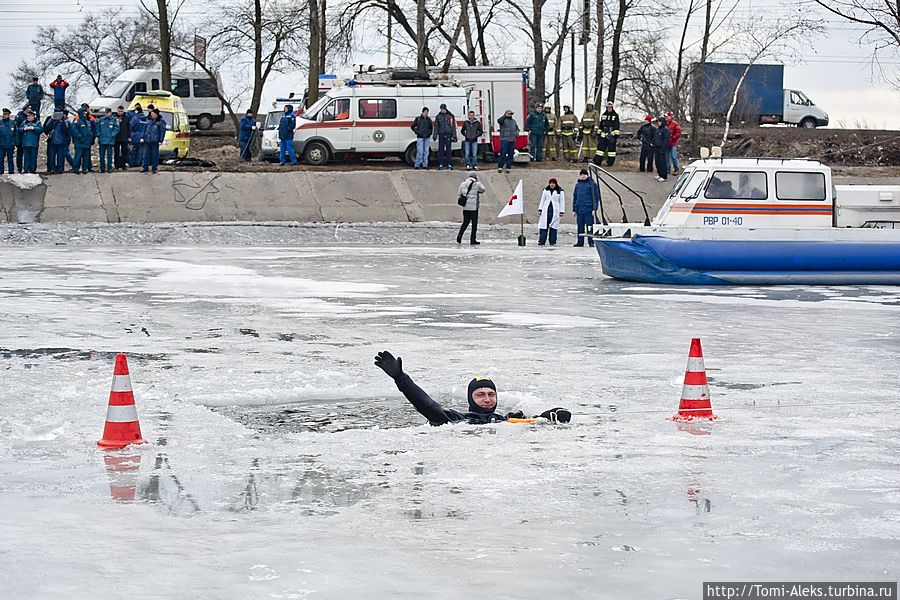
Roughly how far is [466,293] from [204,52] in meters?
36.6

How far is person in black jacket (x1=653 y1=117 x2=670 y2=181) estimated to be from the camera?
105 feet

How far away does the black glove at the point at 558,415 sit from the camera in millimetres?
7895

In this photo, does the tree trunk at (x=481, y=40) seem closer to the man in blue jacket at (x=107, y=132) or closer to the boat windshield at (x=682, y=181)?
the man in blue jacket at (x=107, y=132)

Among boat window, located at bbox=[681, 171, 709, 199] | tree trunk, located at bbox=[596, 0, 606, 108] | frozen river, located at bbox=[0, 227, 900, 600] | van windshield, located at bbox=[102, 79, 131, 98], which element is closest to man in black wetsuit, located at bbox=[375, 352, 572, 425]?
frozen river, located at bbox=[0, 227, 900, 600]

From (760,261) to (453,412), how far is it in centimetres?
1125

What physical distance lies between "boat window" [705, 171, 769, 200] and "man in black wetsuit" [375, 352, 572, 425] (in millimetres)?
12186

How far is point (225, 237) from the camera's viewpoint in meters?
27.1

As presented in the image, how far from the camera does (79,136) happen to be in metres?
29.4

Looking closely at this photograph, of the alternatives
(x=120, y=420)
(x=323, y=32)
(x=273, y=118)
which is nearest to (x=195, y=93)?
(x=323, y=32)

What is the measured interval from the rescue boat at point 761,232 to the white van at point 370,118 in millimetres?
13012

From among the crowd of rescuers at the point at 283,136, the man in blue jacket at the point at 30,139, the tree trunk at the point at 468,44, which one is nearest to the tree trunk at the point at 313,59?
the crowd of rescuers at the point at 283,136

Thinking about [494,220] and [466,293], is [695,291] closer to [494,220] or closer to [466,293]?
[466,293]

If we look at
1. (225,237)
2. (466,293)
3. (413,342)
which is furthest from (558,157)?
(413,342)

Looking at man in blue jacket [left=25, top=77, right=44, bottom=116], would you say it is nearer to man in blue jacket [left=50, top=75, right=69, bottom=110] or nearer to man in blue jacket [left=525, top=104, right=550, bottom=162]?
man in blue jacket [left=50, top=75, right=69, bottom=110]
